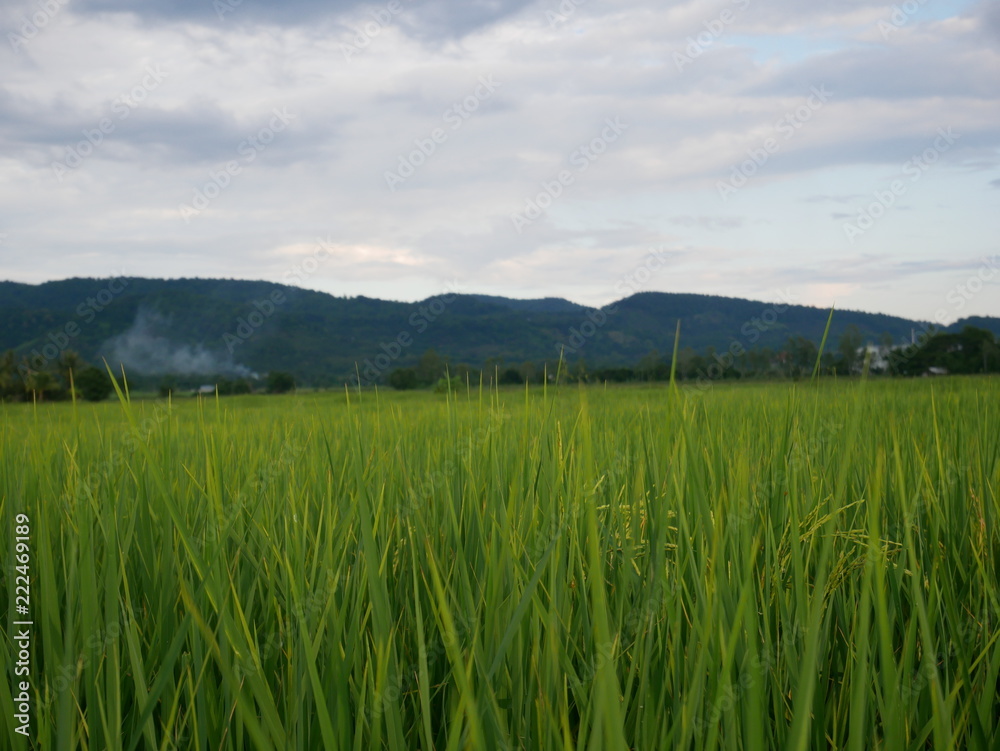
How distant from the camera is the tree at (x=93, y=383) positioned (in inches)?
835

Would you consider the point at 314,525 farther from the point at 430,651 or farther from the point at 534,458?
the point at 430,651

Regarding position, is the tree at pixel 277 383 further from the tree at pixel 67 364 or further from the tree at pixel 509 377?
the tree at pixel 509 377

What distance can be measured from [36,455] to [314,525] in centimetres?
197

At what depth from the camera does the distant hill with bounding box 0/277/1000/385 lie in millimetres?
66438

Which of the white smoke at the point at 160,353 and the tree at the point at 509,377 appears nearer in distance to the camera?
the tree at the point at 509,377

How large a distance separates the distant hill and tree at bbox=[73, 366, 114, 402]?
3375 cm

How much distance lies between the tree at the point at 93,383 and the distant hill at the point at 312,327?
33.7m

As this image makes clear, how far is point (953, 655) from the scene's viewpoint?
5.17 ft

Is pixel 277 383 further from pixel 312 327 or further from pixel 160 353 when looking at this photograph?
pixel 160 353

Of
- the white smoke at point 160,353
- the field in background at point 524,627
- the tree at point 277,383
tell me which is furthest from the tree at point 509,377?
the white smoke at point 160,353

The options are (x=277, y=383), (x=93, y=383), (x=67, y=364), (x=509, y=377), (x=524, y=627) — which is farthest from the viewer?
(x=277, y=383)

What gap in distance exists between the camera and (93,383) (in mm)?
21797

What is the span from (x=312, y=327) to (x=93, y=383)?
59920 mm

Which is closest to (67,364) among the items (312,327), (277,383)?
(277,383)
